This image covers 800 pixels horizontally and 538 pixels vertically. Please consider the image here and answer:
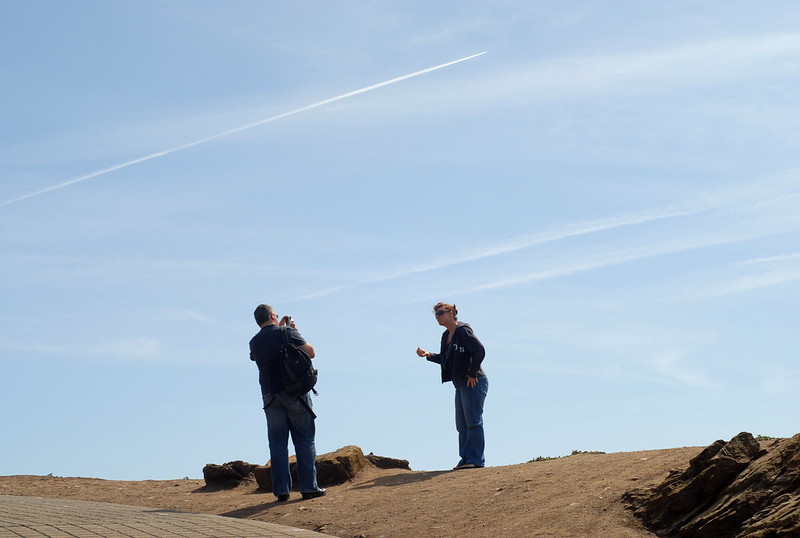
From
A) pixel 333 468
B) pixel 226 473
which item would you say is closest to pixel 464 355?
pixel 333 468

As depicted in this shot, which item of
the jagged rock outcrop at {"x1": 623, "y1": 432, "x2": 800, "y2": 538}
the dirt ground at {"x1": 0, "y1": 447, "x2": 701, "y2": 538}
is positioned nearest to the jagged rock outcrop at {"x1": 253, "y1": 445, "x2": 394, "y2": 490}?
the dirt ground at {"x1": 0, "y1": 447, "x2": 701, "y2": 538}

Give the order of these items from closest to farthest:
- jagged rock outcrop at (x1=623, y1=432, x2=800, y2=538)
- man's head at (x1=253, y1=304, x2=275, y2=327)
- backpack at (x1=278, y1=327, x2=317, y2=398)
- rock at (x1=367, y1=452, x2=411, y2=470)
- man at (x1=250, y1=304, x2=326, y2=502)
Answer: jagged rock outcrop at (x1=623, y1=432, x2=800, y2=538) → backpack at (x1=278, y1=327, x2=317, y2=398) → man at (x1=250, y1=304, x2=326, y2=502) → man's head at (x1=253, y1=304, x2=275, y2=327) → rock at (x1=367, y1=452, x2=411, y2=470)

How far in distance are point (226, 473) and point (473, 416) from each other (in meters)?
4.54

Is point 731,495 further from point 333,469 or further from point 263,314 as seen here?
point 333,469

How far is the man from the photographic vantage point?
12969 mm

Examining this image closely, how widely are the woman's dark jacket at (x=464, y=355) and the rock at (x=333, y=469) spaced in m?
2.12

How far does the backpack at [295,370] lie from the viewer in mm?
12852

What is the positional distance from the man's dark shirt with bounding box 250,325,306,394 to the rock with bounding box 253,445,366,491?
2.22 m

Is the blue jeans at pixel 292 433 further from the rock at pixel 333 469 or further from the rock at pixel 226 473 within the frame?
the rock at pixel 226 473

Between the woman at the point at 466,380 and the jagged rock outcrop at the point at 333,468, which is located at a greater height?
the woman at the point at 466,380

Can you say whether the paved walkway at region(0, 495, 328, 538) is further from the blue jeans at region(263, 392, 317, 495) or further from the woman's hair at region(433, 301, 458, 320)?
the woman's hair at region(433, 301, 458, 320)

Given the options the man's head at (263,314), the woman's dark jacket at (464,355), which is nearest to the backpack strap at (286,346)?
the man's head at (263,314)

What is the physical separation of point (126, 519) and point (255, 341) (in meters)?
2.80

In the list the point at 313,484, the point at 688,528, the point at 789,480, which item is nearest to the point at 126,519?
the point at 313,484
